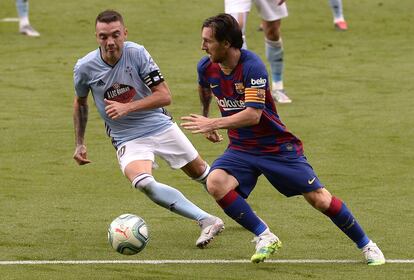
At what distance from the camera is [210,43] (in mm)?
8234

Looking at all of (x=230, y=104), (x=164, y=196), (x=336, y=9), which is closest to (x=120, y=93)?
(x=164, y=196)

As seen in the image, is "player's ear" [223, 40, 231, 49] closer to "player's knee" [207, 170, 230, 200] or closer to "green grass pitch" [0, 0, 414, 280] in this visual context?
"player's knee" [207, 170, 230, 200]

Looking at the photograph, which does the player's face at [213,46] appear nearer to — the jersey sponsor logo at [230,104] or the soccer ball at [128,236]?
the jersey sponsor logo at [230,104]

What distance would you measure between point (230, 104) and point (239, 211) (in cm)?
79

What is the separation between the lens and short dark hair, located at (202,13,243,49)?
8211 mm

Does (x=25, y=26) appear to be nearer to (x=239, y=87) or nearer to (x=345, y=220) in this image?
(x=239, y=87)

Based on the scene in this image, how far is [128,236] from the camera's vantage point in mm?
8320

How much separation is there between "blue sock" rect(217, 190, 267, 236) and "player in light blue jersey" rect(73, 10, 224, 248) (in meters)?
0.59

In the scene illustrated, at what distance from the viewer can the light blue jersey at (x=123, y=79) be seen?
9078mm

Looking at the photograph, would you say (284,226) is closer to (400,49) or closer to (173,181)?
(173,181)

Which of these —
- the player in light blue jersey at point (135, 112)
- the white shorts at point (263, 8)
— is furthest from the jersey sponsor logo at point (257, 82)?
the white shorts at point (263, 8)

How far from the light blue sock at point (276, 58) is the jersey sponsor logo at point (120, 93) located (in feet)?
20.6

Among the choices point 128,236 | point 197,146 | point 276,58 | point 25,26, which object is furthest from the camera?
point 25,26

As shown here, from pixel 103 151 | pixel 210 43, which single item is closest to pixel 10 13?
pixel 103 151
